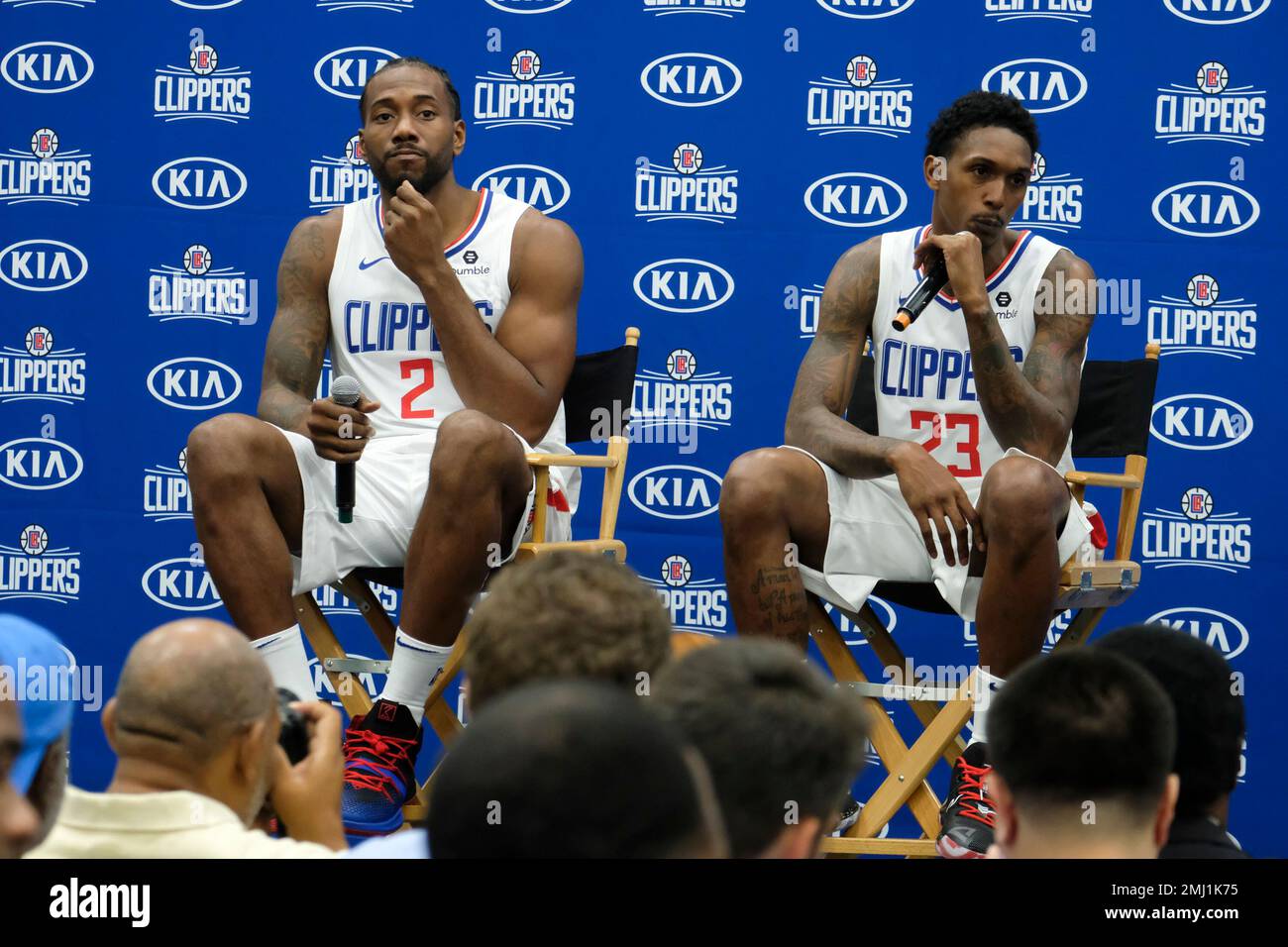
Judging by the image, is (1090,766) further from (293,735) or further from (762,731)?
(293,735)

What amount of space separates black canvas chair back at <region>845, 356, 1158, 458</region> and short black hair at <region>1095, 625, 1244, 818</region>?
1.64 meters

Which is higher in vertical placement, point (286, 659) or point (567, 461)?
point (567, 461)

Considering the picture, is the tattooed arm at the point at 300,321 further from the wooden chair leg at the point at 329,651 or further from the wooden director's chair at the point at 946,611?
the wooden director's chair at the point at 946,611

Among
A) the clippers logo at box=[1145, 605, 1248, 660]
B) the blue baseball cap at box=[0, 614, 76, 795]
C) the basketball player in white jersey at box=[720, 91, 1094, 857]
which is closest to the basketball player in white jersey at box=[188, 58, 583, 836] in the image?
the basketball player in white jersey at box=[720, 91, 1094, 857]

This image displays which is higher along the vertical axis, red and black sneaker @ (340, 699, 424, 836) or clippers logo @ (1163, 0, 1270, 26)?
clippers logo @ (1163, 0, 1270, 26)

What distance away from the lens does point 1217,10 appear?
155 inches

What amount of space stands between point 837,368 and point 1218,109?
1.46 m

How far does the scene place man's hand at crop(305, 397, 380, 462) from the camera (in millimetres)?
2883

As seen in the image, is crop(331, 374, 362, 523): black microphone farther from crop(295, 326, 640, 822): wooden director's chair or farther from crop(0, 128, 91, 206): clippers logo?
crop(0, 128, 91, 206): clippers logo

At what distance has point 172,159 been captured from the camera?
4.21 meters

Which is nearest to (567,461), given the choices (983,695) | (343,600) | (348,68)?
(983,695)
